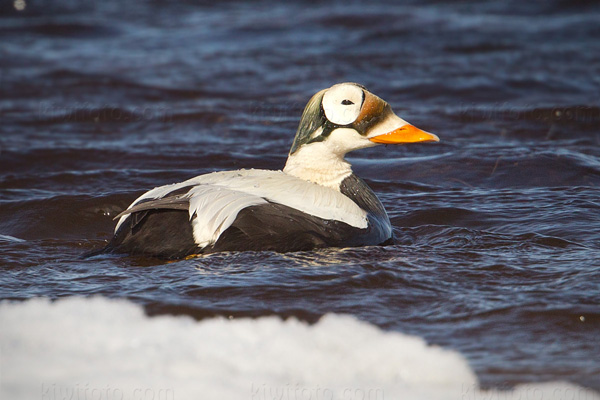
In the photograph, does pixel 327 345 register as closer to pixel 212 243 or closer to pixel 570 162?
pixel 212 243

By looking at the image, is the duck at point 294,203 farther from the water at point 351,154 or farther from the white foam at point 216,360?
the white foam at point 216,360

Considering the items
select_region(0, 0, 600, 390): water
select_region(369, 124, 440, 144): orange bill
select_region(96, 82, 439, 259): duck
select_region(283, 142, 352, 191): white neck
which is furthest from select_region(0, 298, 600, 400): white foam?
select_region(369, 124, 440, 144): orange bill

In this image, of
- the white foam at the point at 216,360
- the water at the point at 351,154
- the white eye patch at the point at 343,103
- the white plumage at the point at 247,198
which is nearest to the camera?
the white foam at the point at 216,360

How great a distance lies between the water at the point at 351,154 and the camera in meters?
3.97

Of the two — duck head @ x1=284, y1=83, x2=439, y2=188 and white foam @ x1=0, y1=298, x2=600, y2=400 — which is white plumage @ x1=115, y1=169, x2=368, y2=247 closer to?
duck head @ x1=284, y1=83, x2=439, y2=188

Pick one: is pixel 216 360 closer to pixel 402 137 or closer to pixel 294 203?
pixel 294 203

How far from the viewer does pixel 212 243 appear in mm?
4215

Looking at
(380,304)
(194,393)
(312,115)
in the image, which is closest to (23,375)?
(194,393)

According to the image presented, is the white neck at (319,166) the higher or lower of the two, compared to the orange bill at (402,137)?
lower

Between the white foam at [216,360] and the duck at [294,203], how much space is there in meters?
0.48

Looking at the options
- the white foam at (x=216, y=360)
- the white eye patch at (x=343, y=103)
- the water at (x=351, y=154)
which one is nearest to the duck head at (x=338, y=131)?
the white eye patch at (x=343, y=103)

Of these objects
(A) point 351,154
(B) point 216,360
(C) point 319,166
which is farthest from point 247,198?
(A) point 351,154

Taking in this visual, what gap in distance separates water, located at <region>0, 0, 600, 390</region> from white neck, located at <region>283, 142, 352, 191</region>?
50 centimetres

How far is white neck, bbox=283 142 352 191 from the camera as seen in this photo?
15.5 ft
